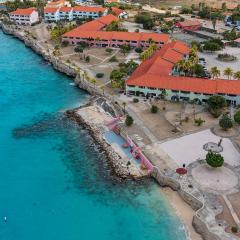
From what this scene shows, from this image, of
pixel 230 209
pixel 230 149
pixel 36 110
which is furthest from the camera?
pixel 36 110

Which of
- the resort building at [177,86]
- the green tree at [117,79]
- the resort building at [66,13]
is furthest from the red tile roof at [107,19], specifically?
the resort building at [177,86]

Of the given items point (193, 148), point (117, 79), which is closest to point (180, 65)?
point (117, 79)

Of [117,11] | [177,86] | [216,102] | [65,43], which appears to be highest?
[177,86]

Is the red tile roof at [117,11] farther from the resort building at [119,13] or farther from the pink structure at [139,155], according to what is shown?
the pink structure at [139,155]

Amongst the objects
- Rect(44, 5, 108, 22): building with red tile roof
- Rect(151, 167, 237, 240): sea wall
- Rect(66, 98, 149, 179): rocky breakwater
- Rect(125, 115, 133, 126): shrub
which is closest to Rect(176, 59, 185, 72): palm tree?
Rect(66, 98, 149, 179): rocky breakwater

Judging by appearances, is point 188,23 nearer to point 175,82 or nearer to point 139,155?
point 175,82

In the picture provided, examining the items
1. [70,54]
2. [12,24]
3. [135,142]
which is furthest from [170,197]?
[12,24]

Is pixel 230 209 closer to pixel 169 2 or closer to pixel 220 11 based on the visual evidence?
pixel 220 11

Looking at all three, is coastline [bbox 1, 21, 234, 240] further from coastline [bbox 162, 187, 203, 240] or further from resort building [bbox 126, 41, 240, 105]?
resort building [bbox 126, 41, 240, 105]
